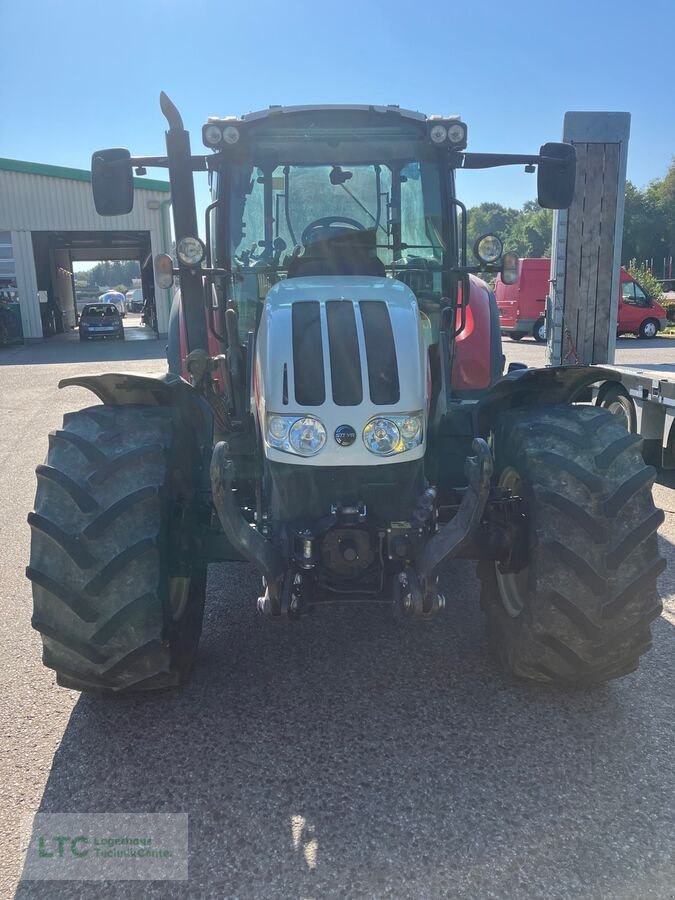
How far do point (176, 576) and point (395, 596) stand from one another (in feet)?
3.17

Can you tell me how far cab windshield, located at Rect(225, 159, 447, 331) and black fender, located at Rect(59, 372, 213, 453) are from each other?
0.64 meters

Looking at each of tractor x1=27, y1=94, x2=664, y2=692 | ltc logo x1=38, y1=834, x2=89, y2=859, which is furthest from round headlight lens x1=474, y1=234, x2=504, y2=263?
ltc logo x1=38, y1=834, x2=89, y2=859

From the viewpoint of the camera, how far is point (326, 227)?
12.9ft

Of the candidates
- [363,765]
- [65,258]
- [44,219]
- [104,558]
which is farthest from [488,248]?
[65,258]

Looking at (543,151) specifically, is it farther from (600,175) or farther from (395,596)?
(600,175)

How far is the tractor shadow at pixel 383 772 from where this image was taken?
2.27 m

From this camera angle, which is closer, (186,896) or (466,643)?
(186,896)

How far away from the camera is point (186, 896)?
2203mm

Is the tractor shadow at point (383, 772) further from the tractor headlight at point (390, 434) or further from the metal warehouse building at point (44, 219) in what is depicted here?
the metal warehouse building at point (44, 219)

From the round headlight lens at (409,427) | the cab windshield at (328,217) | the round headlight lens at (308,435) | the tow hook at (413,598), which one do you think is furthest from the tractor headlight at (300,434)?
the cab windshield at (328,217)

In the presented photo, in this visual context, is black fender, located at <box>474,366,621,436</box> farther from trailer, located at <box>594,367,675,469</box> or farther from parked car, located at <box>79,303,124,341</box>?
parked car, located at <box>79,303,124,341</box>

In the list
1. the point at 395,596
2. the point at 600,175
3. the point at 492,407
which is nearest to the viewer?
the point at 395,596

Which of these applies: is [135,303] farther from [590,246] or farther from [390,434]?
[390,434]

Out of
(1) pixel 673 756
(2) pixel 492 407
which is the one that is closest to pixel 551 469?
(2) pixel 492 407
